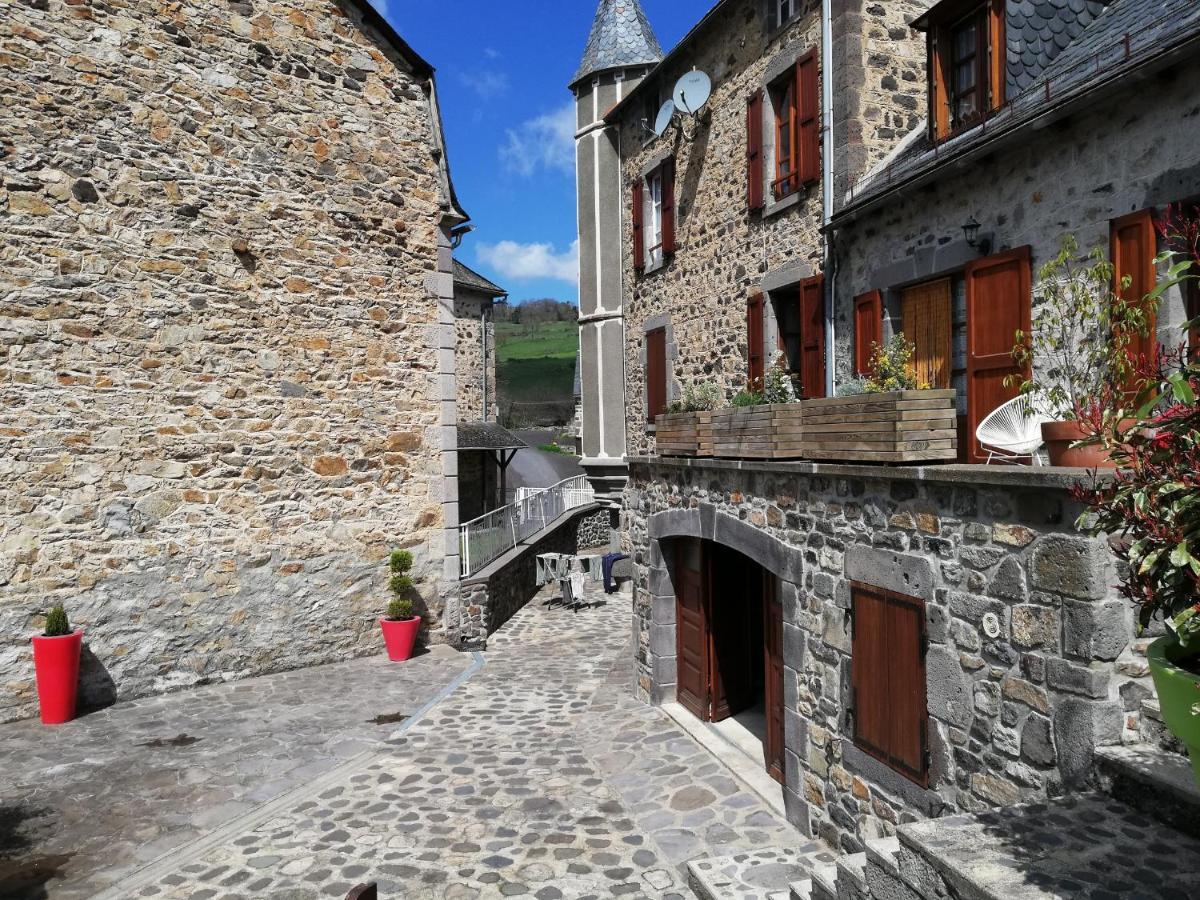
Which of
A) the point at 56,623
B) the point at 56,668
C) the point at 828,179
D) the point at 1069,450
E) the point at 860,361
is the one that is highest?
the point at 828,179

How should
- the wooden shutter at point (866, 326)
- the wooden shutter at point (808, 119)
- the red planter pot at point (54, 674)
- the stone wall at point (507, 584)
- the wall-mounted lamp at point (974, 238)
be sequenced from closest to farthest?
1. the wall-mounted lamp at point (974, 238)
2. the red planter pot at point (54, 674)
3. the wooden shutter at point (866, 326)
4. the wooden shutter at point (808, 119)
5. the stone wall at point (507, 584)

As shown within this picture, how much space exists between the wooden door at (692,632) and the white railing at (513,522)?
4099mm

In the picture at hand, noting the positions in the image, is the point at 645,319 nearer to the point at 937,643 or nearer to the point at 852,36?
the point at 852,36

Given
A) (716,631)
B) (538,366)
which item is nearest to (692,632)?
(716,631)

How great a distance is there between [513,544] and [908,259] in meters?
8.58

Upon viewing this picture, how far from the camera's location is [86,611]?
7.82 metres

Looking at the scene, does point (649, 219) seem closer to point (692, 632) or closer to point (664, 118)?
point (664, 118)

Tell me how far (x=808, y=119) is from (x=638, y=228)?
4766 mm

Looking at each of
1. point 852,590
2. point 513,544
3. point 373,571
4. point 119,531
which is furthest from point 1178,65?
point 513,544

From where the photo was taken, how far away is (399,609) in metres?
9.80

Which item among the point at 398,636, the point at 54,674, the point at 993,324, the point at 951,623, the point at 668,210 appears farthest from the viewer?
the point at 668,210

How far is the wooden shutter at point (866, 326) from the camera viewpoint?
8.12 metres

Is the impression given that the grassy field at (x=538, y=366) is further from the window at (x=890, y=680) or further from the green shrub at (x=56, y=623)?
the window at (x=890, y=680)

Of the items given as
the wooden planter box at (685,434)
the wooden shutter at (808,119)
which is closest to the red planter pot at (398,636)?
the wooden planter box at (685,434)
